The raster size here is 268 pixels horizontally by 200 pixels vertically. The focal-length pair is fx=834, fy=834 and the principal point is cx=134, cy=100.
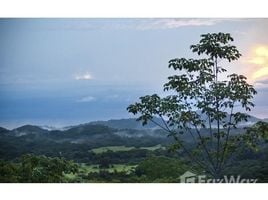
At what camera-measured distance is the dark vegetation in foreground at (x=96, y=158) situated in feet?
24.4

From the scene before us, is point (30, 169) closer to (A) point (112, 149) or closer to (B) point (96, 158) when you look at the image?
(B) point (96, 158)

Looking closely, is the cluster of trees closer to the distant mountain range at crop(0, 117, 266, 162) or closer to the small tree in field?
the distant mountain range at crop(0, 117, 266, 162)

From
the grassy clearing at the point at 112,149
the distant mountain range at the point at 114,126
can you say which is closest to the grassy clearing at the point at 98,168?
the grassy clearing at the point at 112,149

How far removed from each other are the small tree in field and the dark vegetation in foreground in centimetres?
9

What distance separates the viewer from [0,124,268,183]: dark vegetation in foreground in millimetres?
7445

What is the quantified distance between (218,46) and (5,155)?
2.14m

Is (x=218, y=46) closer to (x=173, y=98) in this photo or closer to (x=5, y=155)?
(x=173, y=98)

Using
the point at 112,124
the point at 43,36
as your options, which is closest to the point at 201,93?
the point at 112,124

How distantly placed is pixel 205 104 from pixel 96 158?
1.09 m

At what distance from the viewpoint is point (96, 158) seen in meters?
7.47

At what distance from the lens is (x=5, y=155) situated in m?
7.46

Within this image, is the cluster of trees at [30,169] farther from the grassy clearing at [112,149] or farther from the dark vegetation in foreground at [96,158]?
the grassy clearing at [112,149]

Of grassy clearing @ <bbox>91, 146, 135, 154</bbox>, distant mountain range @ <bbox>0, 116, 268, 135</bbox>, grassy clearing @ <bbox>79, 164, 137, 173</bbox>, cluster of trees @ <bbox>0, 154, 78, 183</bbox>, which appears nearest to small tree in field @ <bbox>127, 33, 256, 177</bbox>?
distant mountain range @ <bbox>0, 116, 268, 135</bbox>
